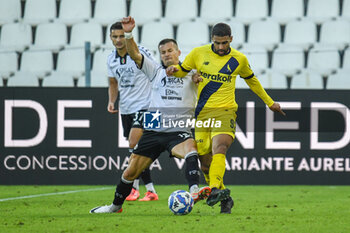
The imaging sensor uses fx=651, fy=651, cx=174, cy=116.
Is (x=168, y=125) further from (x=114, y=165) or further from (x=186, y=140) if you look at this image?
(x=114, y=165)

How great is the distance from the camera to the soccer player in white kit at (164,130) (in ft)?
20.5


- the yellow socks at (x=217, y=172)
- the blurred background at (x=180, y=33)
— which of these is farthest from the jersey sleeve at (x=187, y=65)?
the blurred background at (x=180, y=33)

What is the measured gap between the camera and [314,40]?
12688 millimetres

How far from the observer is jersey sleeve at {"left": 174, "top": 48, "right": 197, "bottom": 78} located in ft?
21.4

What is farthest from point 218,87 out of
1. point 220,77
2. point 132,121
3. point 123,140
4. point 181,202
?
point 123,140

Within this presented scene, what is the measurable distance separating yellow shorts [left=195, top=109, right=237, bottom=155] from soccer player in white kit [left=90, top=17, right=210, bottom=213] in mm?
133

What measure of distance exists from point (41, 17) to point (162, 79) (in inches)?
284

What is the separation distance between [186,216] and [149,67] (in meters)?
1.58

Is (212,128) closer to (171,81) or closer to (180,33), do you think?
(171,81)

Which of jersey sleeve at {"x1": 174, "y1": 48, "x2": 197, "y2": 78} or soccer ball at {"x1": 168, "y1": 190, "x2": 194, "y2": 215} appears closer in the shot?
soccer ball at {"x1": 168, "y1": 190, "x2": 194, "y2": 215}

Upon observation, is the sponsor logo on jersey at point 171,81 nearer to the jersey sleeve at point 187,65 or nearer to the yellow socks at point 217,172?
the jersey sleeve at point 187,65

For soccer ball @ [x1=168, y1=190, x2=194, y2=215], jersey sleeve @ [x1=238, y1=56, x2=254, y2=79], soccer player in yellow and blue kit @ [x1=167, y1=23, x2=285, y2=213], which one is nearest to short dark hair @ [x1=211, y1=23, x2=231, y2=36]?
soccer player in yellow and blue kit @ [x1=167, y1=23, x2=285, y2=213]

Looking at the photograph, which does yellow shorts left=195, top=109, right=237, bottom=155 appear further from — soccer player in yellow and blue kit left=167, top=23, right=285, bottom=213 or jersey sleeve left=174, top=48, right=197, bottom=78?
jersey sleeve left=174, top=48, right=197, bottom=78

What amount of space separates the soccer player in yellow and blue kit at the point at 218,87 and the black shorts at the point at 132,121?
1724 mm
